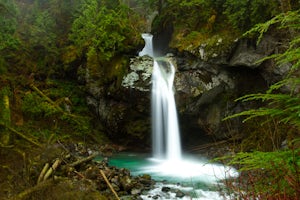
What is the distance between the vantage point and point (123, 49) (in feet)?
55.9

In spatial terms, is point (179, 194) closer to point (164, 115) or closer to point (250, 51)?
point (164, 115)

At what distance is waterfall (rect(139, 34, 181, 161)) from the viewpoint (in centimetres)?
1609

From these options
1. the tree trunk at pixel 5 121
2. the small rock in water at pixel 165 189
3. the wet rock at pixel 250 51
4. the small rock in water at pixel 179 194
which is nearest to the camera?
the tree trunk at pixel 5 121

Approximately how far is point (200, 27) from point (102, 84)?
659cm

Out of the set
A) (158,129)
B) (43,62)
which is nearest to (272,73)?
(158,129)

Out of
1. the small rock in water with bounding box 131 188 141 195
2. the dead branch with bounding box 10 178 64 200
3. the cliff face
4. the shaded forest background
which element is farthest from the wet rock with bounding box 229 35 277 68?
the dead branch with bounding box 10 178 64 200

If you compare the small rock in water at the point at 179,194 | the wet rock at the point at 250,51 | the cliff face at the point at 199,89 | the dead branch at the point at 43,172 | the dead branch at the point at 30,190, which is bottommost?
the small rock in water at the point at 179,194

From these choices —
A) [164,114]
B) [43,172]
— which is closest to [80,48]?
[164,114]

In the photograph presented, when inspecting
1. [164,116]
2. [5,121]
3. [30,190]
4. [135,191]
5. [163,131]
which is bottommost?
[135,191]

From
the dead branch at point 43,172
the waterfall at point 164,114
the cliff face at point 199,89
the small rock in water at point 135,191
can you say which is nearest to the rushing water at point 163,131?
the waterfall at point 164,114

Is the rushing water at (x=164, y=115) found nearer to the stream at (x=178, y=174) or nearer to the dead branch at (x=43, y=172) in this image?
the stream at (x=178, y=174)

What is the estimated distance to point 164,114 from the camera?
642 inches

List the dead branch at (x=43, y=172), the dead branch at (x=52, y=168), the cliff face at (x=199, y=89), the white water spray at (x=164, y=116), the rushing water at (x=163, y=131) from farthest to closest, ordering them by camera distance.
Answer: the white water spray at (x=164, y=116), the cliff face at (x=199, y=89), the rushing water at (x=163, y=131), the dead branch at (x=52, y=168), the dead branch at (x=43, y=172)

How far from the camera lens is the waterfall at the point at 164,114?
1609 centimetres
